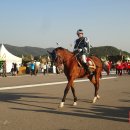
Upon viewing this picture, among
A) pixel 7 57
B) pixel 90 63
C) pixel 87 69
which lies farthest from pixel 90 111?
pixel 7 57

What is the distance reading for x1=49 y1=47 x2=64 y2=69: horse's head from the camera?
12438 millimetres

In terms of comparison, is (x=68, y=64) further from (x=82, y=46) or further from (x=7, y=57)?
(x=7, y=57)

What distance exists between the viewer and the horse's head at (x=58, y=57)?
1244 cm

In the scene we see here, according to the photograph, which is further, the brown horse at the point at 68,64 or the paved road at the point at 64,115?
the brown horse at the point at 68,64

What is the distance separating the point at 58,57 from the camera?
40.9 ft

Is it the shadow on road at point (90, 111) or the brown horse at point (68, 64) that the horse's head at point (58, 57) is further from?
the shadow on road at point (90, 111)

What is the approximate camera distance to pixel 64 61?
1275 centimetres

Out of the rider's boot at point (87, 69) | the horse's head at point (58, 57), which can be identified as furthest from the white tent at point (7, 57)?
the horse's head at point (58, 57)

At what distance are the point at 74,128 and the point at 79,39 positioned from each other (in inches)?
211

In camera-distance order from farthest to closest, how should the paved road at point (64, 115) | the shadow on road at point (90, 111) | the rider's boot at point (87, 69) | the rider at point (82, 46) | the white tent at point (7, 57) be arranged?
the white tent at point (7, 57)
the rider's boot at point (87, 69)
the rider at point (82, 46)
the shadow on road at point (90, 111)
the paved road at point (64, 115)

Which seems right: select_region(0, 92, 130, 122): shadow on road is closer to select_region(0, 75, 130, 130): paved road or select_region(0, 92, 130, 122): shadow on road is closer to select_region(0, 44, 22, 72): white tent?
select_region(0, 75, 130, 130): paved road

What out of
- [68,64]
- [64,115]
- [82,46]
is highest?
[82,46]

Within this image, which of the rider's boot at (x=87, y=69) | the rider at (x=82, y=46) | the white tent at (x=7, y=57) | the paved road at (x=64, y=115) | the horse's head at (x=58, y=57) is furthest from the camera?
the white tent at (x=7, y=57)

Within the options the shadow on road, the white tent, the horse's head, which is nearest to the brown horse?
the horse's head
